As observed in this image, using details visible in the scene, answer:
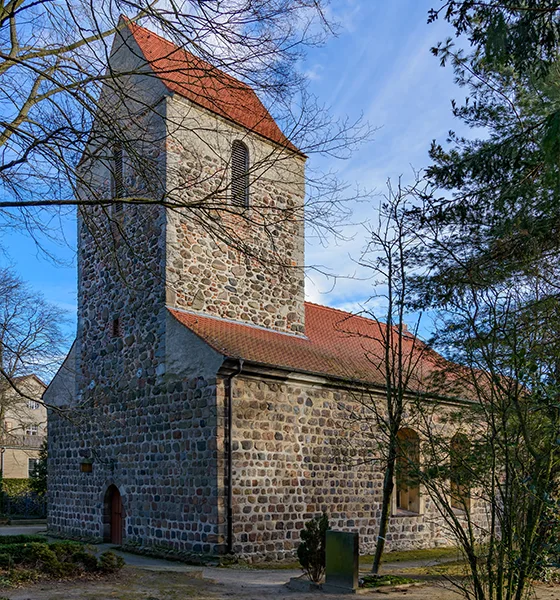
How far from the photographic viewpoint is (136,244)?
15.3 m

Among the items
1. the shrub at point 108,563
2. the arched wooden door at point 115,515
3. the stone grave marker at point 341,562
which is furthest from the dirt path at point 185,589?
the arched wooden door at point 115,515

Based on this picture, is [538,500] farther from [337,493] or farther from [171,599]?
[337,493]

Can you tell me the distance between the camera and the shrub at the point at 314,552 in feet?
33.5

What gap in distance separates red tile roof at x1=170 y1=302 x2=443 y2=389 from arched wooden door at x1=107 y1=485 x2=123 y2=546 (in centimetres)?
459

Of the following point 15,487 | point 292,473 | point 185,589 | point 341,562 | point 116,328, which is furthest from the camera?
point 15,487

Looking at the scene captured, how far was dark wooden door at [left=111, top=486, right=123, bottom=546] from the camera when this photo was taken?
14758 mm

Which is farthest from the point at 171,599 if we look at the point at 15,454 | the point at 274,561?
the point at 15,454

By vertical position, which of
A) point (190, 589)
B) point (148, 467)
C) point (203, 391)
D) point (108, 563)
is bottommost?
point (190, 589)

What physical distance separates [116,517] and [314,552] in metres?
6.53

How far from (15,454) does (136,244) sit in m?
33.8

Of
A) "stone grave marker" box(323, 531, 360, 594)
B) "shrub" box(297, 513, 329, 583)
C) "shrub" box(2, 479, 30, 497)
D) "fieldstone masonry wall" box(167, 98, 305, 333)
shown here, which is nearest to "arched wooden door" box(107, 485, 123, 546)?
"fieldstone masonry wall" box(167, 98, 305, 333)

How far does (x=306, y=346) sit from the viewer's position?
52.7 feet

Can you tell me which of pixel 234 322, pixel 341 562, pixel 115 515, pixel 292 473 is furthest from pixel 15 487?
pixel 341 562

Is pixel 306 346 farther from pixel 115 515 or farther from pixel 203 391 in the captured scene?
pixel 115 515
